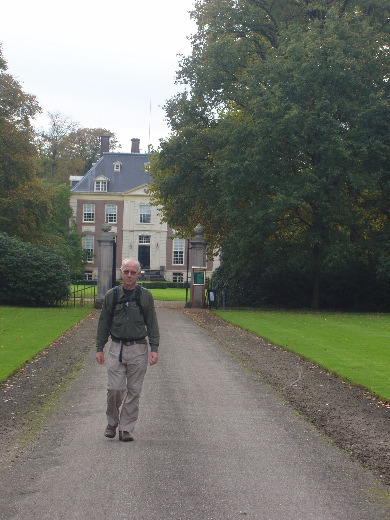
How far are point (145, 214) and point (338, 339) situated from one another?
2096 inches

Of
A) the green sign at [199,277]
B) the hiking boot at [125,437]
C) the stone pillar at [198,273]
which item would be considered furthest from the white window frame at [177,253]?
the hiking boot at [125,437]

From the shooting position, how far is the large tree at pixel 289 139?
86.9ft

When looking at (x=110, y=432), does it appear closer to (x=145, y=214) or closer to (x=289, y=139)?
(x=289, y=139)

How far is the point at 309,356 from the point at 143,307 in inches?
292

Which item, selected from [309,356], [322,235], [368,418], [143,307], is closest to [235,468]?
[143,307]

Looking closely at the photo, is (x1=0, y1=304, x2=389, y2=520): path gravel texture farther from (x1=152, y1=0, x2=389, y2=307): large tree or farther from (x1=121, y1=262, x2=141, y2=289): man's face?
(x1=152, y1=0, x2=389, y2=307): large tree

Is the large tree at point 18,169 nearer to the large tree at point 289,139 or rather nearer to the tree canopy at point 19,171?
the tree canopy at point 19,171

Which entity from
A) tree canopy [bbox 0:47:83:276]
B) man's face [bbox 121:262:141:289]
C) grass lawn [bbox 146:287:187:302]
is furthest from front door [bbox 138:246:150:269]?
man's face [bbox 121:262:141:289]

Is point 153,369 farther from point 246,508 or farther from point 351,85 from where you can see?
point 351,85

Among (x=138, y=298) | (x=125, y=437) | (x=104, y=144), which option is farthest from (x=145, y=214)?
(x=125, y=437)

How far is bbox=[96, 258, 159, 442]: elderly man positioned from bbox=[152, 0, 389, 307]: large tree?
1896 centimetres

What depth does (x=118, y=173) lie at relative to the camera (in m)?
69.2

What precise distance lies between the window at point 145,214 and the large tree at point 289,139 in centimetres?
3655

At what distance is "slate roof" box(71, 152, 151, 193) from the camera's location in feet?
224
